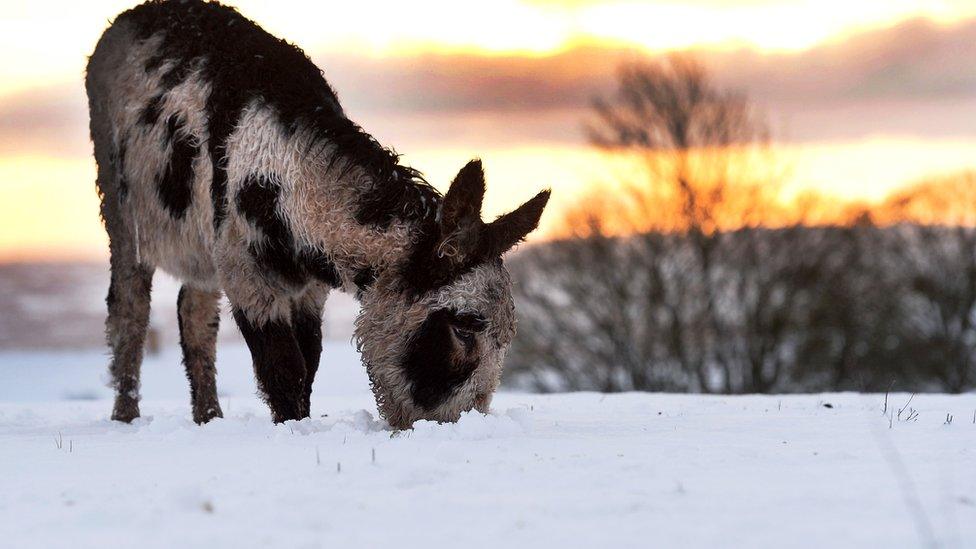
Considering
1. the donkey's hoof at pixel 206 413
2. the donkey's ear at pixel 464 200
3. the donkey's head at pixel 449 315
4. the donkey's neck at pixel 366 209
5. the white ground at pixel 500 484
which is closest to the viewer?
the white ground at pixel 500 484

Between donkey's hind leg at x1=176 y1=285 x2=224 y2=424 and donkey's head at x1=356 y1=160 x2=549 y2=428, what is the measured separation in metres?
2.92

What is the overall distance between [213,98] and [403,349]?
226 cm

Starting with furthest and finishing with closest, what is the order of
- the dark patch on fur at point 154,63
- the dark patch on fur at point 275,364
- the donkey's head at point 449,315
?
the dark patch on fur at point 154,63, the dark patch on fur at point 275,364, the donkey's head at point 449,315

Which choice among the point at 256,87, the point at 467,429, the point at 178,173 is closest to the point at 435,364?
the point at 467,429

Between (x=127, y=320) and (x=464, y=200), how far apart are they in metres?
4.09

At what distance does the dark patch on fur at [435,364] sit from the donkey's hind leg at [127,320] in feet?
11.4

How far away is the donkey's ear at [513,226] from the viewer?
577 cm

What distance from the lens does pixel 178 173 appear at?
733 cm

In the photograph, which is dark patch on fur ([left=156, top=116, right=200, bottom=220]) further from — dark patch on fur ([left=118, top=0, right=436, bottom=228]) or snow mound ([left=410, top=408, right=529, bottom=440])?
snow mound ([left=410, top=408, right=529, bottom=440])

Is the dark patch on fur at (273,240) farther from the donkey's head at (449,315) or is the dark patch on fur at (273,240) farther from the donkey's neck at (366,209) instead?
the donkey's head at (449,315)

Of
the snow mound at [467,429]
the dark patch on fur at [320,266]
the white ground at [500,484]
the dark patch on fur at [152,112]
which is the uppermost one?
the dark patch on fur at [152,112]

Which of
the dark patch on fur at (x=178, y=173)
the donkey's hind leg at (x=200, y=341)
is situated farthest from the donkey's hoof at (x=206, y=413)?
the dark patch on fur at (x=178, y=173)

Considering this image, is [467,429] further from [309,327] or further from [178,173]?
[178,173]

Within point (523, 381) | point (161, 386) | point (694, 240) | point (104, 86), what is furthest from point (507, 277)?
point (523, 381)
